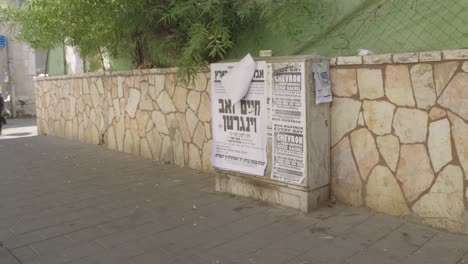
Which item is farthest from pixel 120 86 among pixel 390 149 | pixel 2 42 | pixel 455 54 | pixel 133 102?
pixel 2 42

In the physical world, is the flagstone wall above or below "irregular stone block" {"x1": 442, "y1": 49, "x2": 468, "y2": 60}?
below

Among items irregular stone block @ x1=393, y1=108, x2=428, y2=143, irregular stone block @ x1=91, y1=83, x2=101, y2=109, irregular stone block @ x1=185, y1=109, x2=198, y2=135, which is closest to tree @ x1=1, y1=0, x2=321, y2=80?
irregular stone block @ x1=185, y1=109, x2=198, y2=135

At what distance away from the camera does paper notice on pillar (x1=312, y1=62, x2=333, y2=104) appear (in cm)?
446

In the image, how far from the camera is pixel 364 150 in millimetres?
4492

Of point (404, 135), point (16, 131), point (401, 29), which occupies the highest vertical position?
point (401, 29)

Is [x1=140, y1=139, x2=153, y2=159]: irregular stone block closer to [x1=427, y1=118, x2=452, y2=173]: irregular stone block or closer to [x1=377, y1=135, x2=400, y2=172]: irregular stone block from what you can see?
[x1=377, y1=135, x2=400, y2=172]: irregular stone block

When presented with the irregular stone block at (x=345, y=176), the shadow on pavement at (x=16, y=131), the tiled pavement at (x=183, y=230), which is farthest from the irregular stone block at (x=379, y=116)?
the shadow on pavement at (x=16, y=131)

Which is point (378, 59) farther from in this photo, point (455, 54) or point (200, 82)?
point (200, 82)

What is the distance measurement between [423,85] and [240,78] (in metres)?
1.89

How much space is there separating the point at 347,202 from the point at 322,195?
0.88ft

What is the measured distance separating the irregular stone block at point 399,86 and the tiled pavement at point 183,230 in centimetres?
115

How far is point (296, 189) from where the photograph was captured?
15.1 feet

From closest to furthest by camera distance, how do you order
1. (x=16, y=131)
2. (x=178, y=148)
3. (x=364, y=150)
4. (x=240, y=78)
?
(x=364, y=150) < (x=240, y=78) < (x=178, y=148) < (x=16, y=131)

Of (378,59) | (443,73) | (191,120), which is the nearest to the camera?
(443,73)
